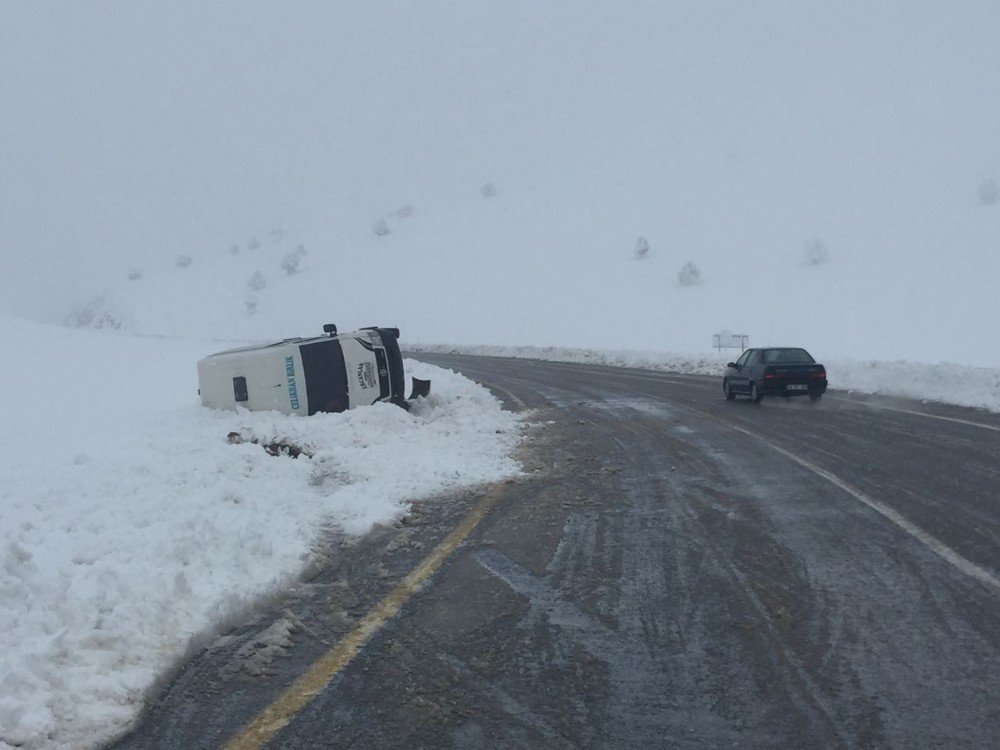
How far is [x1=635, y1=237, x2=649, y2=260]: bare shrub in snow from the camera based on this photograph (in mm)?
66625

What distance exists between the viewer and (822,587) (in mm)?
5078

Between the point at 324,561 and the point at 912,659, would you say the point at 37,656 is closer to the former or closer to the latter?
the point at 324,561

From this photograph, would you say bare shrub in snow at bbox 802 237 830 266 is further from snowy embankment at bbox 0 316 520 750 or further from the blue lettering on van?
the blue lettering on van

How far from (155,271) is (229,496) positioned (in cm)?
11309

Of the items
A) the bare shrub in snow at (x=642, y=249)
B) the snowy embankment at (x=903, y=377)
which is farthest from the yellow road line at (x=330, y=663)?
the bare shrub in snow at (x=642, y=249)

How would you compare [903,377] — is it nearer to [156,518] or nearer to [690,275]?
[156,518]

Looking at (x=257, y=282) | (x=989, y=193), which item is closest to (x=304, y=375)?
(x=989, y=193)

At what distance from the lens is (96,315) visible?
3533 inches

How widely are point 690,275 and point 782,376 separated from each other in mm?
41897

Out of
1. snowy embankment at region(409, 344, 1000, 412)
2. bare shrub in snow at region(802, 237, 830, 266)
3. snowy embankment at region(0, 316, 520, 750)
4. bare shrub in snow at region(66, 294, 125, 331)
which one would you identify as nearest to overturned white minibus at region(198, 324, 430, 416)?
snowy embankment at region(0, 316, 520, 750)

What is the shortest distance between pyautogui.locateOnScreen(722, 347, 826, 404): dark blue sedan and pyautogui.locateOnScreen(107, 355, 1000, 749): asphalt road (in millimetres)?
8654

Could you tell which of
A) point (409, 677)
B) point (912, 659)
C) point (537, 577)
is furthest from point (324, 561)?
point (912, 659)

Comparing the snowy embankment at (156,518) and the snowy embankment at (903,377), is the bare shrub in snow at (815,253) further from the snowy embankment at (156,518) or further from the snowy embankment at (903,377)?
the snowy embankment at (156,518)

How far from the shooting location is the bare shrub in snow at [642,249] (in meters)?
66.6
